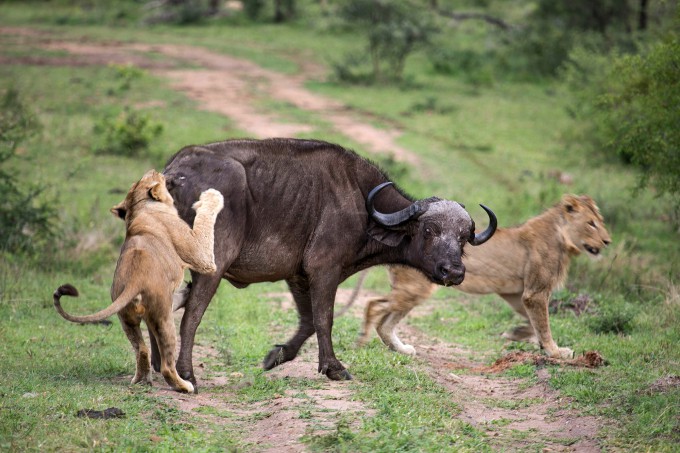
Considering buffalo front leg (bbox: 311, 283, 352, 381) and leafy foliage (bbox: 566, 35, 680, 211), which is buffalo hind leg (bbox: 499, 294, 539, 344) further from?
leafy foliage (bbox: 566, 35, 680, 211)

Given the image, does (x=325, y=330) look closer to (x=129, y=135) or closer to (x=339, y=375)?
(x=339, y=375)

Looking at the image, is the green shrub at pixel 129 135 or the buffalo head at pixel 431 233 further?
the green shrub at pixel 129 135

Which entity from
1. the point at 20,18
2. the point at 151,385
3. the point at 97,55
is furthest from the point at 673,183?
the point at 20,18

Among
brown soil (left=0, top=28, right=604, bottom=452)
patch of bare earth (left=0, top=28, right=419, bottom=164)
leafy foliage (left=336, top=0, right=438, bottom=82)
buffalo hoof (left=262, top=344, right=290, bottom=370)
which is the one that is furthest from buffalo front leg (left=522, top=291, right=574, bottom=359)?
leafy foliage (left=336, top=0, right=438, bottom=82)

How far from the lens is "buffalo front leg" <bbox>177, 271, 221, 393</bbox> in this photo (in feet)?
26.8

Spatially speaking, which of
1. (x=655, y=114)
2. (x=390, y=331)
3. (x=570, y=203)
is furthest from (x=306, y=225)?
(x=655, y=114)

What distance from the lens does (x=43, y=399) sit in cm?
715

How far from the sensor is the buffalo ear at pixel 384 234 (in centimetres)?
906

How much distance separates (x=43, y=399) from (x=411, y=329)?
5.49 m

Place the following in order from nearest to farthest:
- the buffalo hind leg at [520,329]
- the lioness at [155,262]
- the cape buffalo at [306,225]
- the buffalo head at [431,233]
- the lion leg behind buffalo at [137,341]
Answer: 1. the lioness at [155,262]
2. the lion leg behind buffalo at [137,341]
3. the cape buffalo at [306,225]
4. the buffalo head at [431,233]
5. the buffalo hind leg at [520,329]

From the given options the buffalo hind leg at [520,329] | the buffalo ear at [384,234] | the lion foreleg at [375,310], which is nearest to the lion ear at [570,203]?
the buffalo hind leg at [520,329]

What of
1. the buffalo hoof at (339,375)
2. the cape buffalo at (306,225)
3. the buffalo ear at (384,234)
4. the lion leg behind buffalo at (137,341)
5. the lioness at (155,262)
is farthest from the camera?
the buffalo ear at (384,234)

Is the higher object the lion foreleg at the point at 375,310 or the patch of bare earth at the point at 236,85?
the lion foreleg at the point at 375,310

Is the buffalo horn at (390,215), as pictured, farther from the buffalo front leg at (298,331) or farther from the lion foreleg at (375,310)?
the lion foreleg at (375,310)
